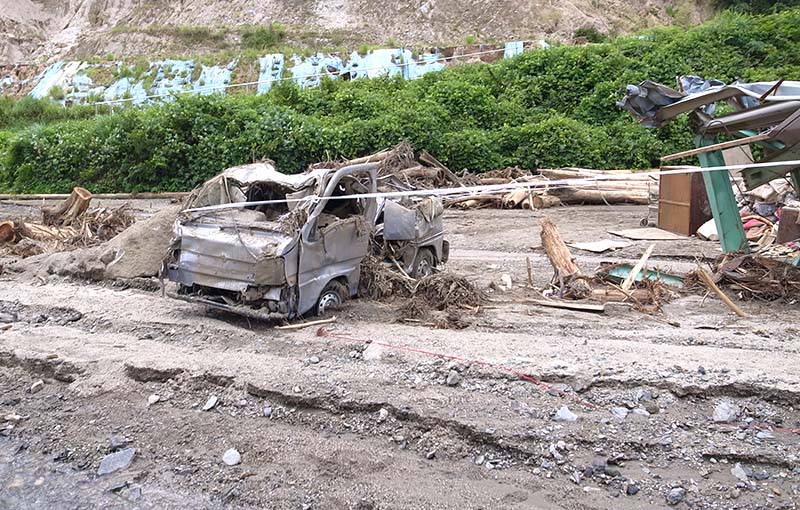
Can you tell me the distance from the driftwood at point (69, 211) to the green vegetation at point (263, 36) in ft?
102

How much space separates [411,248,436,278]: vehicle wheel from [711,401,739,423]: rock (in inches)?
190

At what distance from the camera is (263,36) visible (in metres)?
46.1

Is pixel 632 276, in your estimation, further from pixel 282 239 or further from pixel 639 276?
pixel 282 239

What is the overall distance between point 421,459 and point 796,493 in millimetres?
2440

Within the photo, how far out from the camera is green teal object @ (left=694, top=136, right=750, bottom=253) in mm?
10414

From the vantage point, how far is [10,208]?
2294cm

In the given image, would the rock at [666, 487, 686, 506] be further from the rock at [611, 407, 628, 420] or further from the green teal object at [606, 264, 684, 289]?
the green teal object at [606, 264, 684, 289]

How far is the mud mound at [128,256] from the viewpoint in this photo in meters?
10.8

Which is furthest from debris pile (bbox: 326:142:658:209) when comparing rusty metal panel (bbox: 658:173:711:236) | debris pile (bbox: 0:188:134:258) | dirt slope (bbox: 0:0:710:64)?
dirt slope (bbox: 0:0:710:64)

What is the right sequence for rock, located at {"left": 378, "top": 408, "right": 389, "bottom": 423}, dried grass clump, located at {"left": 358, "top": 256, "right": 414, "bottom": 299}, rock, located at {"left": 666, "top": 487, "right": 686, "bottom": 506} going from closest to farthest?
rock, located at {"left": 666, "top": 487, "right": 686, "bottom": 506} < rock, located at {"left": 378, "top": 408, "right": 389, "bottom": 423} < dried grass clump, located at {"left": 358, "top": 256, "right": 414, "bottom": 299}

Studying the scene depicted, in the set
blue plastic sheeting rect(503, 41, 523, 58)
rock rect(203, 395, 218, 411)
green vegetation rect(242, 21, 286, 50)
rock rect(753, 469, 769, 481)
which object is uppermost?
green vegetation rect(242, 21, 286, 50)

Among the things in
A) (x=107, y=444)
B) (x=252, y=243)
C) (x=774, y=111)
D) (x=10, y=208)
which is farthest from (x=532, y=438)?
(x=10, y=208)

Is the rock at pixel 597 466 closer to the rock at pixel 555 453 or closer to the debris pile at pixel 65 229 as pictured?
the rock at pixel 555 453

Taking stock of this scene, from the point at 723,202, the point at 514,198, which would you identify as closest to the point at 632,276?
the point at 723,202
